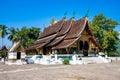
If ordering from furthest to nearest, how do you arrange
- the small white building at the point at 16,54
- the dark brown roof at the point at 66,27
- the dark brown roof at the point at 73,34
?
the dark brown roof at the point at 66,27, the dark brown roof at the point at 73,34, the small white building at the point at 16,54

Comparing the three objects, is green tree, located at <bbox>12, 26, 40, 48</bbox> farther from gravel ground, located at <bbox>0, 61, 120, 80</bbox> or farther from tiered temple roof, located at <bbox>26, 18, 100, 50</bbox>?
gravel ground, located at <bbox>0, 61, 120, 80</bbox>

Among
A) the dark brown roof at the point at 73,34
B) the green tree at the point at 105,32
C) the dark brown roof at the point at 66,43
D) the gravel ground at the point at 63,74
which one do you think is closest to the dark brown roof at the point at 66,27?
the dark brown roof at the point at 73,34

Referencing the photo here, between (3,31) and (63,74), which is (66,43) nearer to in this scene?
(63,74)

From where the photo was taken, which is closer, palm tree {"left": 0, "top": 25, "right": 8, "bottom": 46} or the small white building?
the small white building

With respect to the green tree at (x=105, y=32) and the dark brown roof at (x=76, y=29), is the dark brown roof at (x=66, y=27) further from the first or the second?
the green tree at (x=105, y=32)

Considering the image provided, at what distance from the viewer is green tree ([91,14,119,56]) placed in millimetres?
47375

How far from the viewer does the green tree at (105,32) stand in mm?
47375

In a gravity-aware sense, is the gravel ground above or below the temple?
below

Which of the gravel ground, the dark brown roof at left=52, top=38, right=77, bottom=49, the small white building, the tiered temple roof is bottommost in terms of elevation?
the gravel ground

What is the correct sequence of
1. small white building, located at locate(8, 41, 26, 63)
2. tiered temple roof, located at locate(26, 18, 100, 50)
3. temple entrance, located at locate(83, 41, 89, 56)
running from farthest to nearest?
temple entrance, located at locate(83, 41, 89, 56) < tiered temple roof, located at locate(26, 18, 100, 50) < small white building, located at locate(8, 41, 26, 63)

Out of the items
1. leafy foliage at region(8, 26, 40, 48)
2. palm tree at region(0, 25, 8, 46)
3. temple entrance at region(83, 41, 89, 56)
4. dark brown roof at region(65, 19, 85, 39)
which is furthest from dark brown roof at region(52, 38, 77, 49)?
palm tree at region(0, 25, 8, 46)

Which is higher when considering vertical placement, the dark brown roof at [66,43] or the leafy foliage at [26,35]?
the leafy foliage at [26,35]

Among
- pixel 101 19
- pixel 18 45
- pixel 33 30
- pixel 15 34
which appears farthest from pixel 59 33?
pixel 15 34

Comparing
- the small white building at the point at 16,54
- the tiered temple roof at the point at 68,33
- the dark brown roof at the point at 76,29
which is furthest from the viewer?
the dark brown roof at the point at 76,29
